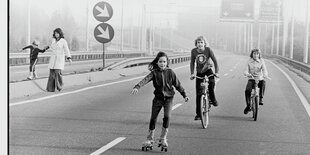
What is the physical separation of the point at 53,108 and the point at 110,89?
668 cm

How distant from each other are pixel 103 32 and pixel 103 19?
41 centimetres

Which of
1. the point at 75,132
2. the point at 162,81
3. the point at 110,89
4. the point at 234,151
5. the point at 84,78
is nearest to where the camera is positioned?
the point at 162,81

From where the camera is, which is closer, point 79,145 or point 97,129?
point 79,145

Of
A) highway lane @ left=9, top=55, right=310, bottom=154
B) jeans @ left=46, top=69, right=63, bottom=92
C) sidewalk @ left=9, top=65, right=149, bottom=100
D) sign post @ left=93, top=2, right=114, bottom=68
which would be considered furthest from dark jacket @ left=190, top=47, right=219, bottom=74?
sign post @ left=93, top=2, right=114, bottom=68

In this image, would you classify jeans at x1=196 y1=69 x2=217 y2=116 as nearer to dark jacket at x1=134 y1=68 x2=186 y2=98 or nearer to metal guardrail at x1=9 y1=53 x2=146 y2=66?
dark jacket at x1=134 y1=68 x2=186 y2=98

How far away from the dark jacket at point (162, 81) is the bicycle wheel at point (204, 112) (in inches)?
119

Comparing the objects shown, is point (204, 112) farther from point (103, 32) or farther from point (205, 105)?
point (103, 32)

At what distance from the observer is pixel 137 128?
9680mm

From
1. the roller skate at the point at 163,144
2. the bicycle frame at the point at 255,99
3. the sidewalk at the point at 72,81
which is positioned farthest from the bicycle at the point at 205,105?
the sidewalk at the point at 72,81

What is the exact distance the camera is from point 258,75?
11523 millimetres

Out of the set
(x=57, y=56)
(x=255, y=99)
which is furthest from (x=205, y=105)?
(x=57, y=56)

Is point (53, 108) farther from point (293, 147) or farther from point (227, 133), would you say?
point (293, 147)

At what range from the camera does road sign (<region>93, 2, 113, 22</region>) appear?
16.6m

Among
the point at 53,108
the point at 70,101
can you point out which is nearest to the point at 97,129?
the point at 53,108
